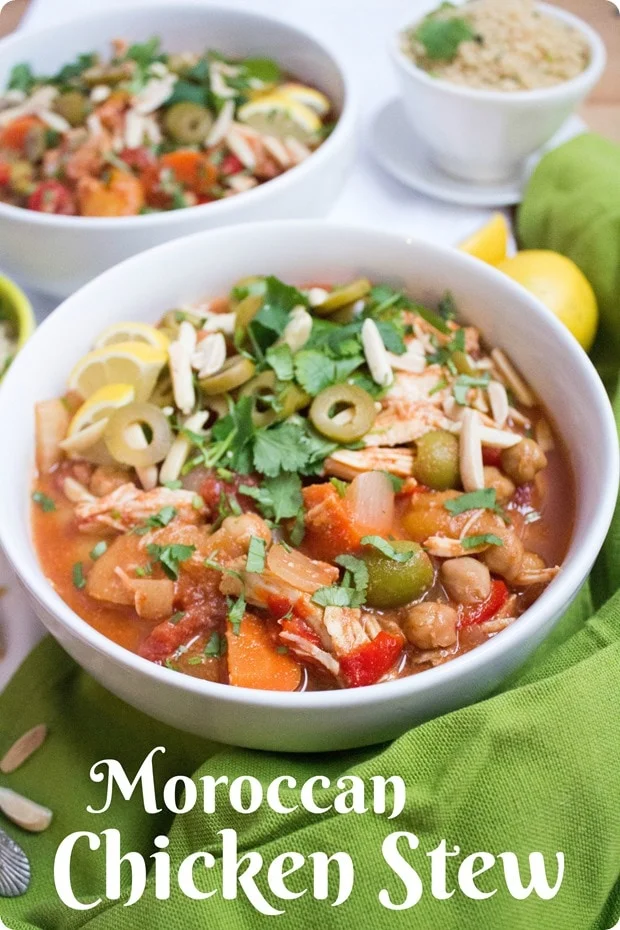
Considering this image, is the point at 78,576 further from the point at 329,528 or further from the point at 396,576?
the point at 396,576

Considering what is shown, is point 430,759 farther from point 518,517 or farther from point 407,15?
point 407,15

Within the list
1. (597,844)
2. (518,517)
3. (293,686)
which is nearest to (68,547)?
(293,686)

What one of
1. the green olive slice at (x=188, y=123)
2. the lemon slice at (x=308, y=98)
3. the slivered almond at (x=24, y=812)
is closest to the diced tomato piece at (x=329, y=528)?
the slivered almond at (x=24, y=812)

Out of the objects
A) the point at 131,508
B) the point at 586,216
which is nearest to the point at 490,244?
the point at 586,216

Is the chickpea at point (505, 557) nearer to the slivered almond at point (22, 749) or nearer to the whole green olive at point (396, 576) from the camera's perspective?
the whole green olive at point (396, 576)

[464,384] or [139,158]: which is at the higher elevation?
[139,158]

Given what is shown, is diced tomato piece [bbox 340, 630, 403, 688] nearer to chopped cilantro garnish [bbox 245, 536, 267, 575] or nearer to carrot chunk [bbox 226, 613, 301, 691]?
carrot chunk [bbox 226, 613, 301, 691]
